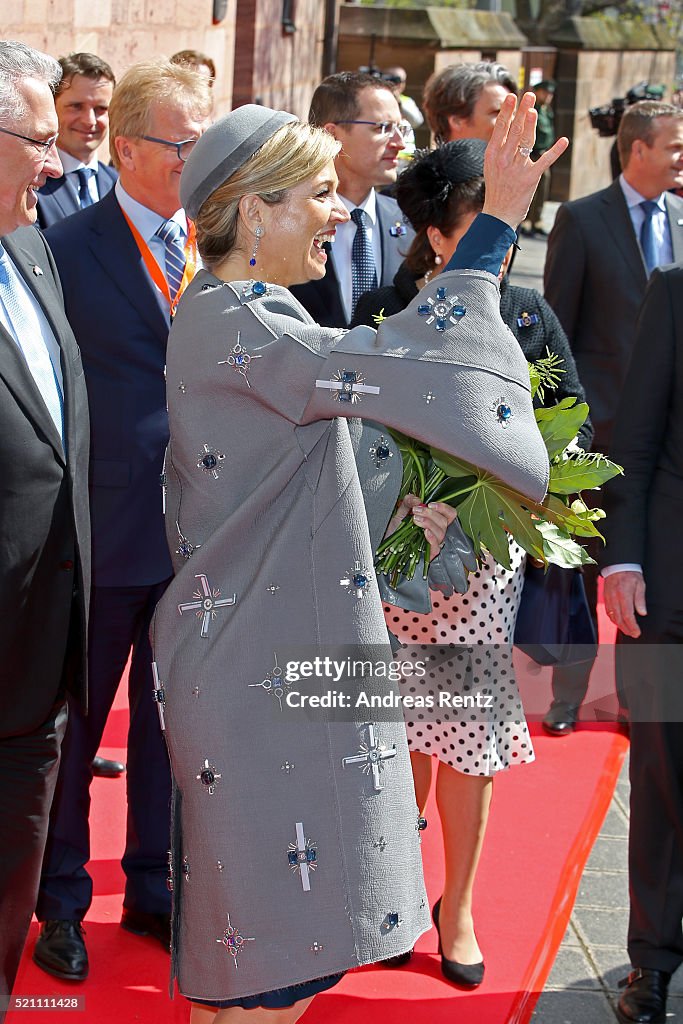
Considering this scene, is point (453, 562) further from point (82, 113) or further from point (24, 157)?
point (82, 113)

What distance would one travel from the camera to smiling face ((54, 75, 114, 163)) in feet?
19.4

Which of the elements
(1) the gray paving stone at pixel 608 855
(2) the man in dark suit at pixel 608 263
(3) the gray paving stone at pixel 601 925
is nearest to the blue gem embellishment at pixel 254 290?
(3) the gray paving stone at pixel 601 925

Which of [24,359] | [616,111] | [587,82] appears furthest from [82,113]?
[587,82]

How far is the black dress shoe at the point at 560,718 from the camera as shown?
5.52 m

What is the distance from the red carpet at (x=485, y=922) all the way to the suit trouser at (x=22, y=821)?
0.34 metres

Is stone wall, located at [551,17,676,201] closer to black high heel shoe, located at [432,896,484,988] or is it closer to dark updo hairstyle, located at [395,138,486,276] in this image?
dark updo hairstyle, located at [395,138,486,276]

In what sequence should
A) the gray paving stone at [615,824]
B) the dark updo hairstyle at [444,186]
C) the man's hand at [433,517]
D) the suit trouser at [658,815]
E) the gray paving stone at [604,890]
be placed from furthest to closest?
the gray paving stone at [615,824] → the gray paving stone at [604,890] → the dark updo hairstyle at [444,186] → the suit trouser at [658,815] → the man's hand at [433,517]

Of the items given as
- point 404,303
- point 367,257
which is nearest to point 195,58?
point 367,257

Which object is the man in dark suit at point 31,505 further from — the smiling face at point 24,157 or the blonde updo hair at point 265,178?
the blonde updo hair at point 265,178

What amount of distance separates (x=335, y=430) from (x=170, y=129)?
178cm

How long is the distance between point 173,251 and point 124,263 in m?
0.21

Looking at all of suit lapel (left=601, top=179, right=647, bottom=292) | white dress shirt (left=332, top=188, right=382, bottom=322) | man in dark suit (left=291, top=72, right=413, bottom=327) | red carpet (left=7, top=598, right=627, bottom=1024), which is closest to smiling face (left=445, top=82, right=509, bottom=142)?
man in dark suit (left=291, top=72, right=413, bottom=327)

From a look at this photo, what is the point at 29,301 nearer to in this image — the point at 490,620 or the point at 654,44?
the point at 490,620

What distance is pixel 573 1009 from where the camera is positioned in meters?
3.77
